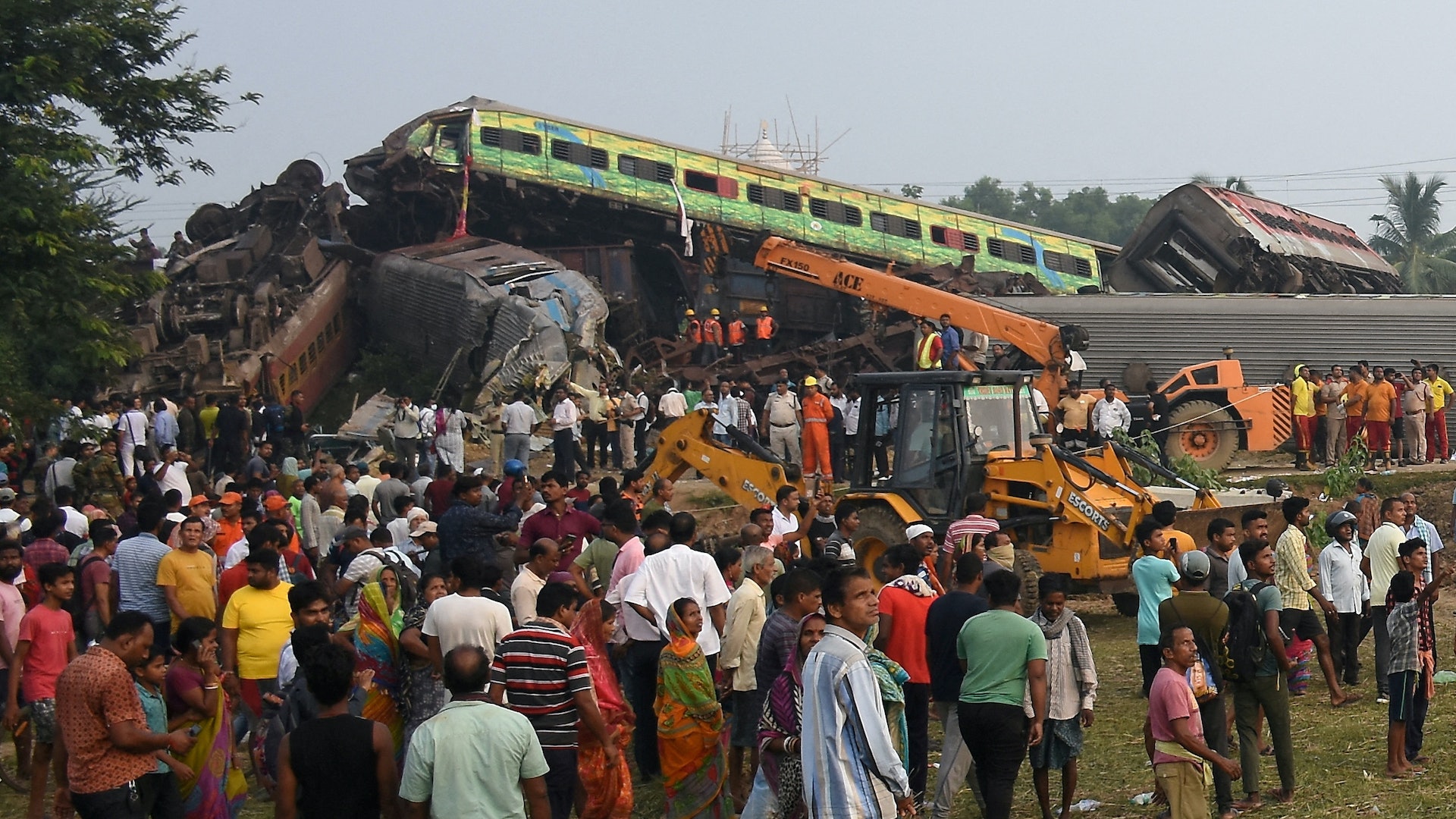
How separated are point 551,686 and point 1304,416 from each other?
1823 centimetres

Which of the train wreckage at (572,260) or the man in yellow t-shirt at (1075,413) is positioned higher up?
the train wreckage at (572,260)

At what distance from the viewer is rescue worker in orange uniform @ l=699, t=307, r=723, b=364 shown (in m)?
29.6

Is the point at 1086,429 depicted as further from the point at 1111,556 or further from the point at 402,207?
the point at 402,207

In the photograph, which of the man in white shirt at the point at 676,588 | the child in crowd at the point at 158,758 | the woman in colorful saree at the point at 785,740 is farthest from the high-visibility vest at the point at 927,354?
the child in crowd at the point at 158,758

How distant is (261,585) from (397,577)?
842 millimetres

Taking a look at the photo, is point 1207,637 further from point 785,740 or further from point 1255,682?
point 785,740

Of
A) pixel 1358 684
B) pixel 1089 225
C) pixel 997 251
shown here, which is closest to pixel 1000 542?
pixel 1358 684

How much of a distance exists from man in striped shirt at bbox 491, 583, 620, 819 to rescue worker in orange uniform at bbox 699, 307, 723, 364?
22748 mm

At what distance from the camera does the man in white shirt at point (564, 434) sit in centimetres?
2205

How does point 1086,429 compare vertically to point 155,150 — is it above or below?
below

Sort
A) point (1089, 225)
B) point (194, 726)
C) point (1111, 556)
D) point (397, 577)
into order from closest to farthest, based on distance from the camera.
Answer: point (194, 726)
point (397, 577)
point (1111, 556)
point (1089, 225)

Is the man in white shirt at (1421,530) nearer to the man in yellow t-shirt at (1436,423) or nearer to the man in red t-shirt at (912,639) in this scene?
the man in red t-shirt at (912,639)

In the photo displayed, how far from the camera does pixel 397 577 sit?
8352 mm

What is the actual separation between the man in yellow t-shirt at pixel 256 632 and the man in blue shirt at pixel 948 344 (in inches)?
679
